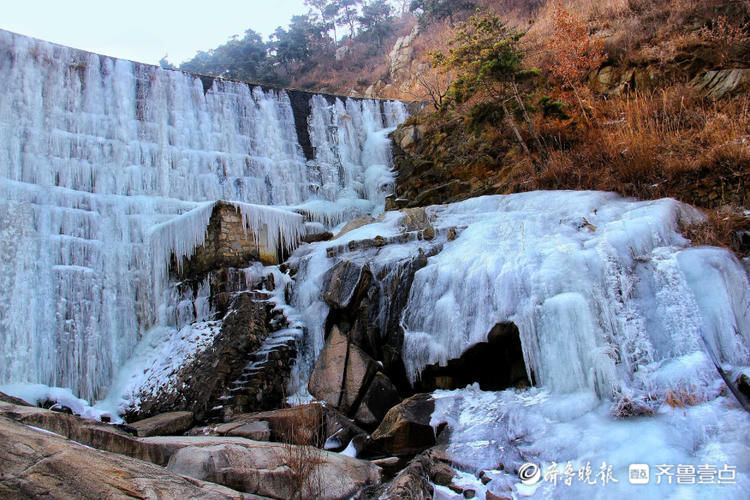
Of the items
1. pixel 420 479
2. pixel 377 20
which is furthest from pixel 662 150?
pixel 377 20

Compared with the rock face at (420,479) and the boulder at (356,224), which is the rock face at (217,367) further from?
the rock face at (420,479)

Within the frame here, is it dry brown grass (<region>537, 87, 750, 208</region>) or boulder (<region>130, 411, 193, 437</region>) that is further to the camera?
dry brown grass (<region>537, 87, 750, 208</region>)

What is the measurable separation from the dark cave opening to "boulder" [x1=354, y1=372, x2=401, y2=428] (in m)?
0.45

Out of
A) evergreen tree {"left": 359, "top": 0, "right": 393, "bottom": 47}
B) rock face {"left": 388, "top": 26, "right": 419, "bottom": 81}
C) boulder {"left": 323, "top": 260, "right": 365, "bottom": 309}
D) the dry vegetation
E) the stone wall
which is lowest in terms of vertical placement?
boulder {"left": 323, "top": 260, "right": 365, "bottom": 309}

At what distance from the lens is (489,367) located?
6.54 metres

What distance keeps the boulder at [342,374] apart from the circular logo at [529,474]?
2.93 meters

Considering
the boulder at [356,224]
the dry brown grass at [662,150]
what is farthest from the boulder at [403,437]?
the boulder at [356,224]

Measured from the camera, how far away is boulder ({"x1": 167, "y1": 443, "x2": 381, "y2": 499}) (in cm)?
399

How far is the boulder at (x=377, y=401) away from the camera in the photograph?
6.55 metres

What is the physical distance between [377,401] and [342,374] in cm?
77

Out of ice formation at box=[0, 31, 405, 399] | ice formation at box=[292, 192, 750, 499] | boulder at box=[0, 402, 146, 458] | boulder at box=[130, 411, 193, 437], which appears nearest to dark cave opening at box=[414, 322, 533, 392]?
ice formation at box=[292, 192, 750, 499]

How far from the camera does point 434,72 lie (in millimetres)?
20438

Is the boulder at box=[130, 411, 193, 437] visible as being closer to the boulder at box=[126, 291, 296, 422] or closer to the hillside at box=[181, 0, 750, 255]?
the boulder at box=[126, 291, 296, 422]

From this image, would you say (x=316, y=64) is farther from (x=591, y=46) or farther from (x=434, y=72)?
(x=591, y=46)
